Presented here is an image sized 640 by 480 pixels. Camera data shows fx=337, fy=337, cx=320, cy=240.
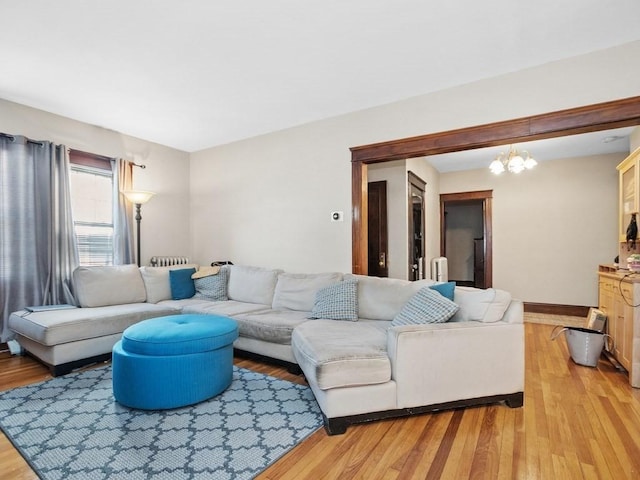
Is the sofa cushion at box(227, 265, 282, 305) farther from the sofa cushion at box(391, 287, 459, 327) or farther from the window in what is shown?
the sofa cushion at box(391, 287, 459, 327)

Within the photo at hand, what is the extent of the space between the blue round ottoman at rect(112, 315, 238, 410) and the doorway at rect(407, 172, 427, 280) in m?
3.00

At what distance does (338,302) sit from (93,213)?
3415 millimetres

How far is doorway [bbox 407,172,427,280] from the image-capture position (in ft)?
15.5

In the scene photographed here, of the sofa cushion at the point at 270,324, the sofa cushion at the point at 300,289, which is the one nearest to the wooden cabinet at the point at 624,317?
the sofa cushion at the point at 300,289

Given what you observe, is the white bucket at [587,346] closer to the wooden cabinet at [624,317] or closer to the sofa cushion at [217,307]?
the wooden cabinet at [624,317]

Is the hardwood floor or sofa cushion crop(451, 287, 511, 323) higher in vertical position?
sofa cushion crop(451, 287, 511, 323)

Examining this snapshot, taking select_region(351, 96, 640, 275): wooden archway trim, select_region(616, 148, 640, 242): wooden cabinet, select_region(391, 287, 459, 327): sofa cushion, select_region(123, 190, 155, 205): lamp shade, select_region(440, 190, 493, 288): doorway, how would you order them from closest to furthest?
select_region(391, 287, 459, 327): sofa cushion → select_region(351, 96, 640, 275): wooden archway trim → select_region(616, 148, 640, 242): wooden cabinet → select_region(123, 190, 155, 205): lamp shade → select_region(440, 190, 493, 288): doorway

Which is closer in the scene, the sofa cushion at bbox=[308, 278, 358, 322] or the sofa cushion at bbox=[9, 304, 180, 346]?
the sofa cushion at bbox=[9, 304, 180, 346]

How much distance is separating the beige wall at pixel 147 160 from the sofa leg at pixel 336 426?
3.88 metres

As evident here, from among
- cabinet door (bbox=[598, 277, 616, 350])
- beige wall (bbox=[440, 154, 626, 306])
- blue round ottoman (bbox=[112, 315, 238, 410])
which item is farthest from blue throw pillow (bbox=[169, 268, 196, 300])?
beige wall (bbox=[440, 154, 626, 306])

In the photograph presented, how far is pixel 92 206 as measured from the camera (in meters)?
4.29

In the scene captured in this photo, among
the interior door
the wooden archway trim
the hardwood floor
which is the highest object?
the wooden archway trim

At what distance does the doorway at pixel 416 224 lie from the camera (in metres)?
4.73

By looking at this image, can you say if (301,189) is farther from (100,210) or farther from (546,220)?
(546,220)
